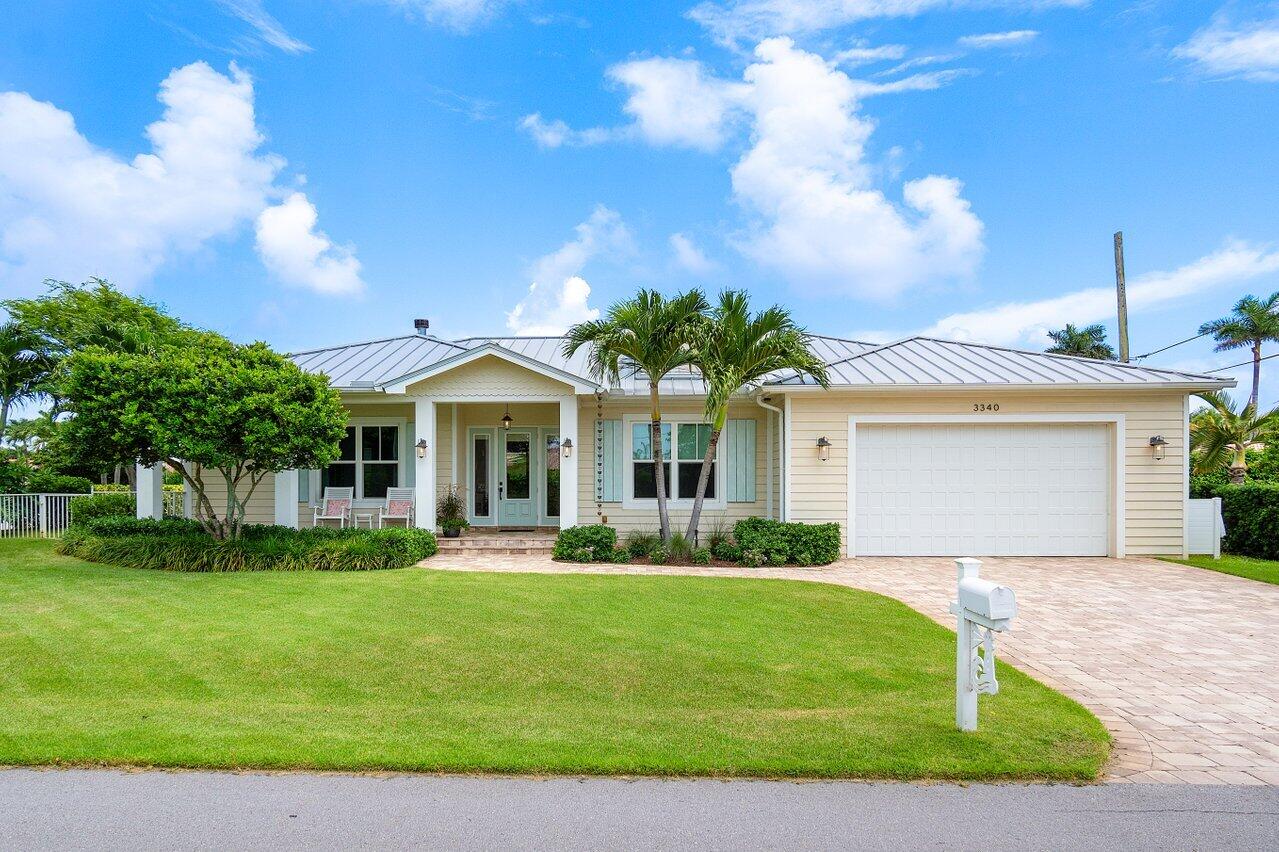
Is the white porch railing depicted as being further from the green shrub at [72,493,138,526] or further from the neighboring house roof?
the neighboring house roof

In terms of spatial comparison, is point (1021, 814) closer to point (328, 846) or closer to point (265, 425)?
point (328, 846)

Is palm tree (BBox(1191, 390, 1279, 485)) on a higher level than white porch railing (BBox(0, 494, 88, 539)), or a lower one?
higher

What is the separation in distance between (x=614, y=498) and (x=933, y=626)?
729 cm

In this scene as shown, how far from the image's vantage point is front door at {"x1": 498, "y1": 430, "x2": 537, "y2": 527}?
46.4ft

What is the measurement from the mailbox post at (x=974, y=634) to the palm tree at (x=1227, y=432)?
14.3m

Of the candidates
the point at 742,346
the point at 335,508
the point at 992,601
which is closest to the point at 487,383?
the point at 335,508

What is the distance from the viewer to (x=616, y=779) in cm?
328

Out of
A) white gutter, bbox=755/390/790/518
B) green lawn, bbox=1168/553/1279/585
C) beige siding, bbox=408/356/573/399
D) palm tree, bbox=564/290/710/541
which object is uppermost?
palm tree, bbox=564/290/710/541

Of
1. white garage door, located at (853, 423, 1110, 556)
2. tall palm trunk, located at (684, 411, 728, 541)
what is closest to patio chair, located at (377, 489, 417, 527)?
tall palm trunk, located at (684, 411, 728, 541)

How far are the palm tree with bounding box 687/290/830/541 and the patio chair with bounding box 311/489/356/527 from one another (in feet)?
24.9

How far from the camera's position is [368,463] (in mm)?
13305

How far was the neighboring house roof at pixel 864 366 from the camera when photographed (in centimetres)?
1130

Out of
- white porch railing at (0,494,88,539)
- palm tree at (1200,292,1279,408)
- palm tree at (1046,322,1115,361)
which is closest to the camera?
white porch railing at (0,494,88,539)

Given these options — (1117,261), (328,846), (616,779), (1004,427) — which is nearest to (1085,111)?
(1117,261)
